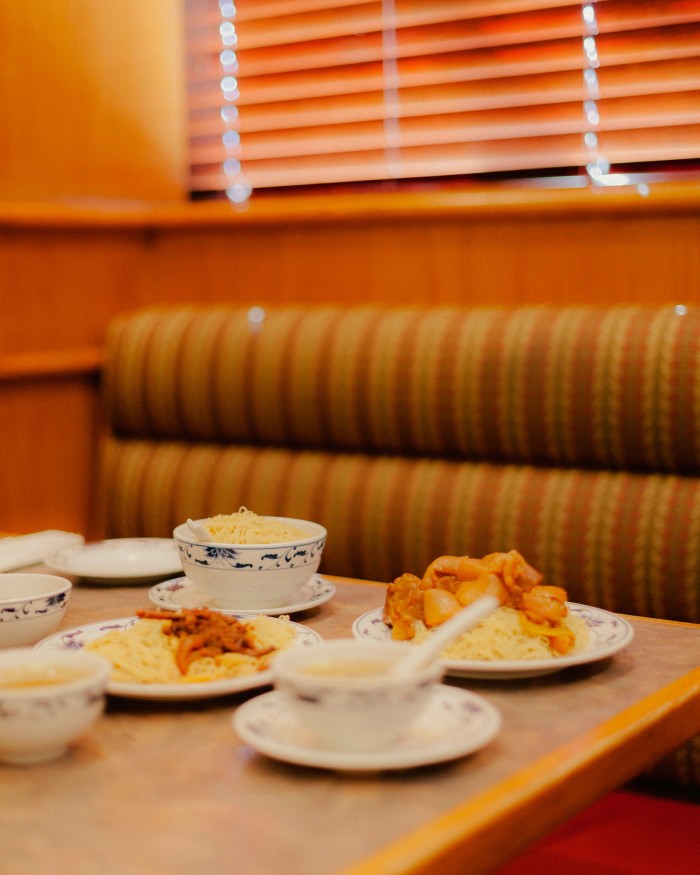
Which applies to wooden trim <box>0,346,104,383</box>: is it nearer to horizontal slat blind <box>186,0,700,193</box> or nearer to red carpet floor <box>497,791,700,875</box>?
horizontal slat blind <box>186,0,700,193</box>

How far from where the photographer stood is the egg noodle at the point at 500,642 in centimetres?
111

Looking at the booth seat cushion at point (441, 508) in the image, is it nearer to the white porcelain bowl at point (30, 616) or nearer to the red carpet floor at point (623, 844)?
the red carpet floor at point (623, 844)

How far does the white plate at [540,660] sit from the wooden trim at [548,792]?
73mm

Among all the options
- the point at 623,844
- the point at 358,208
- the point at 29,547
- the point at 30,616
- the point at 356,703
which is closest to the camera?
the point at 356,703

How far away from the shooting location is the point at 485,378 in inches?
82.0

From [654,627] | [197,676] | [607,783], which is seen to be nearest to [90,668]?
[197,676]

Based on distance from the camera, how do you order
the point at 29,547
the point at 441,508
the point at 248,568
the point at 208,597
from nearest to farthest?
the point at 248,568
the point at 208,597
the point at 29,547
the point at 441,508

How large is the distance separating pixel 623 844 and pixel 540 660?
654 millimetres

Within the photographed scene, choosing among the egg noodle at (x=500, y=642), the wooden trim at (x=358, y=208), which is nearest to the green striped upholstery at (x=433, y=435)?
the wooden trim at (x=358, y=208)

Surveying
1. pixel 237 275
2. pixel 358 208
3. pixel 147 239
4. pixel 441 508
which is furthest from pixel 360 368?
pixel 147 239

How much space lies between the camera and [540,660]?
3.54ft

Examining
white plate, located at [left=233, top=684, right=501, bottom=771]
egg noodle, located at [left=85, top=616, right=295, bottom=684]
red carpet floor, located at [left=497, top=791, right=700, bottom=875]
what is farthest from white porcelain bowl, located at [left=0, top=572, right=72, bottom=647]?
red carpet floor, located at [left=497, top=791, right=700, bottom=875]

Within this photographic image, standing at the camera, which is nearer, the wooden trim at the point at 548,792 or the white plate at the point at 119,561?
the wooden trim at the point at 548,792

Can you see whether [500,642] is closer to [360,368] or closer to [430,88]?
[360,368]
